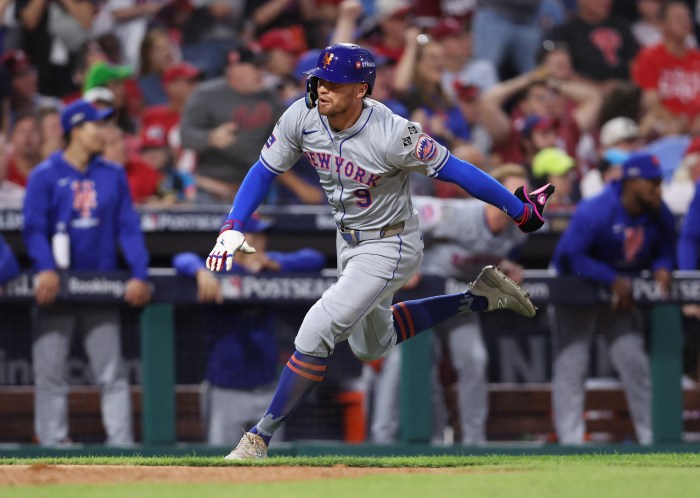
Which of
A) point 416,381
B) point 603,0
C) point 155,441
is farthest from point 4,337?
point 603,0

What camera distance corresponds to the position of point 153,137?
30.3 ft

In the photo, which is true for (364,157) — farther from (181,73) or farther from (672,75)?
(672,75)

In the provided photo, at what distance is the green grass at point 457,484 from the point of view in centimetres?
429

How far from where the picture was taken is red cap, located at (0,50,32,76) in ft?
30.2

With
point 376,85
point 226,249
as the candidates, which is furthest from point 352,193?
point 376,85

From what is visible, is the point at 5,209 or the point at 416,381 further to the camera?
the point at 5,209

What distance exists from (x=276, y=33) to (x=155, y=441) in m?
3.69

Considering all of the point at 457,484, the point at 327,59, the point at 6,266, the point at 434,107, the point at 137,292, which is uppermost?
the point at 434,107

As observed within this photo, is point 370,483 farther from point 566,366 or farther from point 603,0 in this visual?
point 603,0

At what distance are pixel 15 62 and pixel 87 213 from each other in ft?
8.27

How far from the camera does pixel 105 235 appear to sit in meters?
7.28

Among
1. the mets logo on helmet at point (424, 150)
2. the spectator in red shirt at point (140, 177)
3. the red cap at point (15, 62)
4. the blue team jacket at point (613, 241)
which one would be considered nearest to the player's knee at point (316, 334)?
the mets logo on helmet at point (424, 150)

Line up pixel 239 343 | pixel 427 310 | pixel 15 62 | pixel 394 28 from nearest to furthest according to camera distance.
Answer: pixel 427 310, pixel 239 343, pixel 15 62, pixel 394 28

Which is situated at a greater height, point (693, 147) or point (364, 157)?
point (693, 147)
